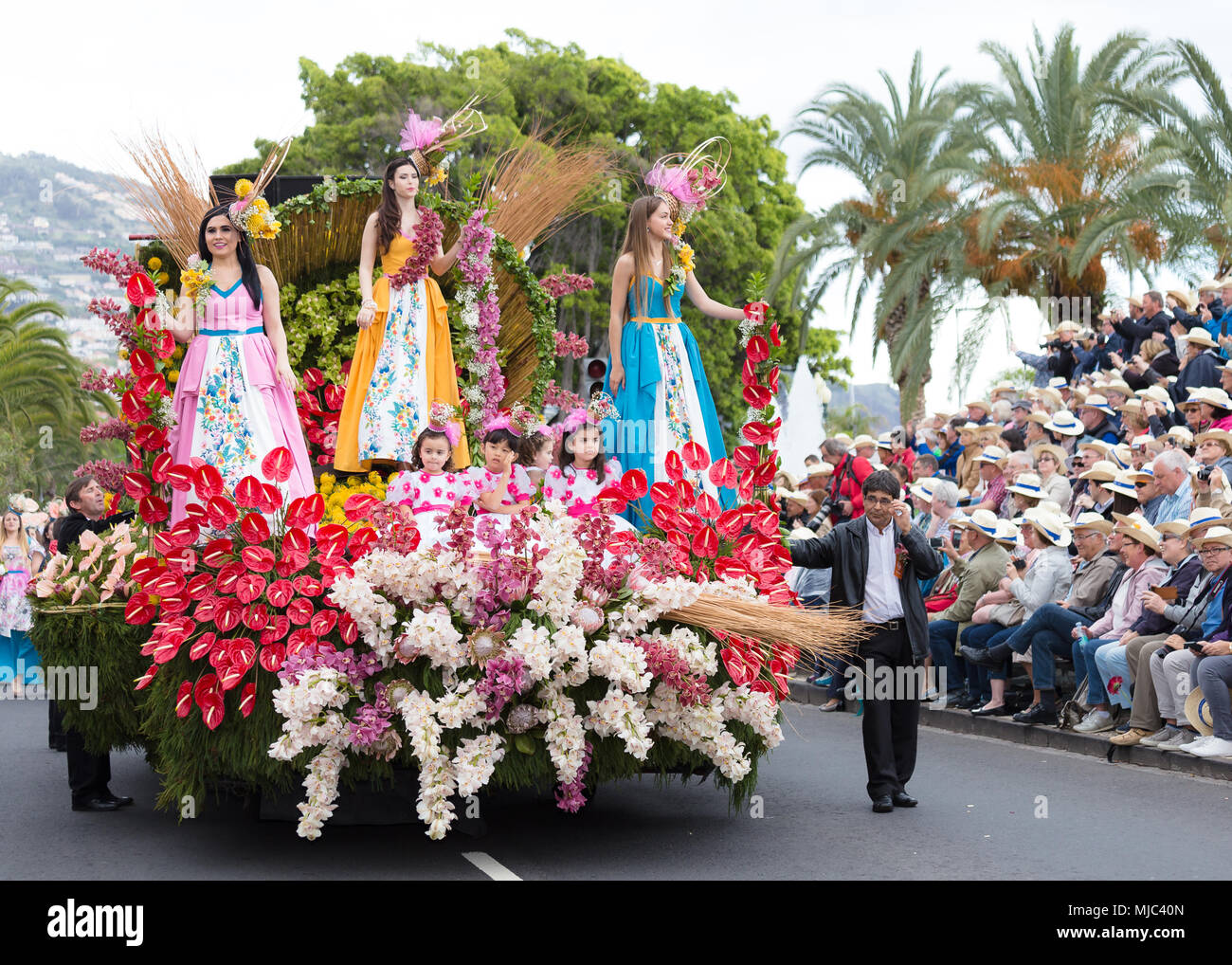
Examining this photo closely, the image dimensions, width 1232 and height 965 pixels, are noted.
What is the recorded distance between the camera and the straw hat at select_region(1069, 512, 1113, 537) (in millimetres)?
11094

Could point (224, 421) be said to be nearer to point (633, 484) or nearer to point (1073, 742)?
point (633, 484)

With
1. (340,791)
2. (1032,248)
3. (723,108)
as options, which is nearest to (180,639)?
(340,791)

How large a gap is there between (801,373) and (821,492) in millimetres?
23489

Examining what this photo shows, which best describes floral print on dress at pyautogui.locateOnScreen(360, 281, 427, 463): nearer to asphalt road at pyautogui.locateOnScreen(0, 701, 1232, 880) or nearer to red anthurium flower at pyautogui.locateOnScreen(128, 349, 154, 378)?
red anthurium flower at pyautogui.locateOnScreen(128, 349, 154, 378)

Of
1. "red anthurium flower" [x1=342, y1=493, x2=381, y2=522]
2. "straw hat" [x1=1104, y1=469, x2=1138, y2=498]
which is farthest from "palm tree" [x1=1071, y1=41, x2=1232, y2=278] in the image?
"red anthurium flower" [x1=342, y1=493, x2=381, y2=522]

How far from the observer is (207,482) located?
6754mm

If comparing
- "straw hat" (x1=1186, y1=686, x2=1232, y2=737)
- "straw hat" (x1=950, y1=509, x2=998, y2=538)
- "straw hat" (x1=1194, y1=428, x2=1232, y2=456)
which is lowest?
"straw hat" (x1=1186, y1=686, x2=1232, y2=737)

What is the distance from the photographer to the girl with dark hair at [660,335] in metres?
9.03

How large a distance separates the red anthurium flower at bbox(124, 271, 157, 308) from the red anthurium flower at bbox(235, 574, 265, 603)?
1.78m

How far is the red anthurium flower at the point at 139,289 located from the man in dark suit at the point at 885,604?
12.2ft

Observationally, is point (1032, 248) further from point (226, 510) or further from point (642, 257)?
point (226, 510)

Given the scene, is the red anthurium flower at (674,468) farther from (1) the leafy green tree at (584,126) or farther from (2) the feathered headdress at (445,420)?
(1) the leafy green tree at (584,126)

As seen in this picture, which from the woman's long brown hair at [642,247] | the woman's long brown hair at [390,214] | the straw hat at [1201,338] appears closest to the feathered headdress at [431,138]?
the woman's long brown hair at [390,214]

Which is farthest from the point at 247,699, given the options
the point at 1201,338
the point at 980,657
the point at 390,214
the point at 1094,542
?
the point at 1201,338
